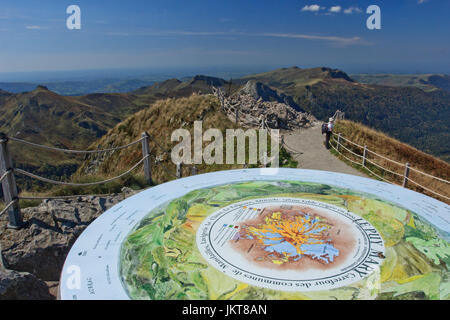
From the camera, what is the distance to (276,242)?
373 centimetres

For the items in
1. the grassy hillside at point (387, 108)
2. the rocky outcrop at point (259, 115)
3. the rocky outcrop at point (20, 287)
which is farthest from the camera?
the grassy hillside at point (387, 108)

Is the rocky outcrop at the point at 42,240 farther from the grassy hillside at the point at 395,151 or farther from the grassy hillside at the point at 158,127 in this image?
the grassy hillside at the point at 395,151

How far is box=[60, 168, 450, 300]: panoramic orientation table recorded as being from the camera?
293 centimetres

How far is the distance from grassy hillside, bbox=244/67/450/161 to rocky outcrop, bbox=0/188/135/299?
14908cm

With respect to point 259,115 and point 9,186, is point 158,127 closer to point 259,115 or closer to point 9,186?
point 259,115

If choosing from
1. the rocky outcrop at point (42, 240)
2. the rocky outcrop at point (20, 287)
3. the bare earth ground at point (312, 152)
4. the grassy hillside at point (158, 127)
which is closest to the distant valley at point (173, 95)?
the grassy hillside at point (158, 127)

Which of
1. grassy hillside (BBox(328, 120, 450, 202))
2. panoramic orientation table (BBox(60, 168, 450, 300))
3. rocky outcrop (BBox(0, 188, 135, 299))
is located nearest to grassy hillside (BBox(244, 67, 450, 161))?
grassy hillside (BBox(328, 120, 450, 202))

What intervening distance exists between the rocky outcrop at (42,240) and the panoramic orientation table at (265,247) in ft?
3.64

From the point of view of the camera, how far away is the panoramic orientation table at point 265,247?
2930 mm

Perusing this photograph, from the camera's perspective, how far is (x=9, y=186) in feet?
16.0

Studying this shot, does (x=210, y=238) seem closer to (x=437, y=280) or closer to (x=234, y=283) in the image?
(x=234, y=283)

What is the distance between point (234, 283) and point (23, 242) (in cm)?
363

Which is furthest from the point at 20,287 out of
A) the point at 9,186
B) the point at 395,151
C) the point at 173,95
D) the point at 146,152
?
the point at 173,95
